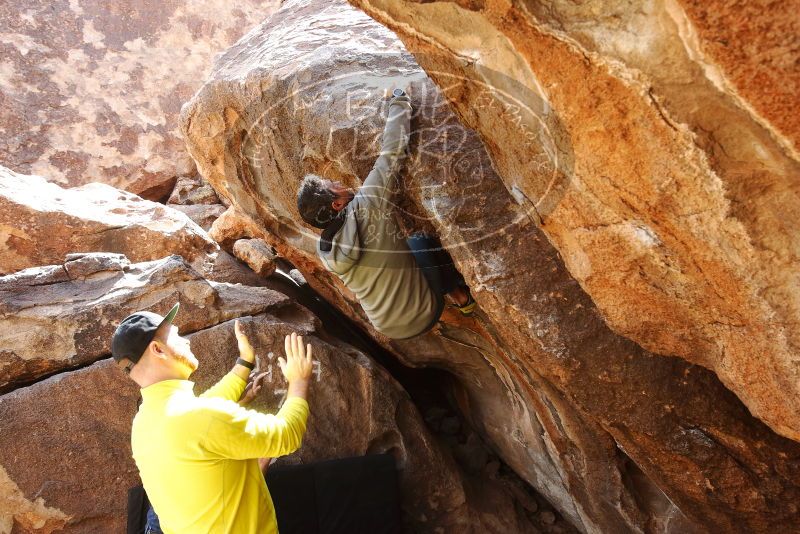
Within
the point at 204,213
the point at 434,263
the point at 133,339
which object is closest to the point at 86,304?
the point at 133,339

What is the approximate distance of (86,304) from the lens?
3.46 metres

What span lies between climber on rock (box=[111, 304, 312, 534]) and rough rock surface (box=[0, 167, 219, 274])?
9.20 ft

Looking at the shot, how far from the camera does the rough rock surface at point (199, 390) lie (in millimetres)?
3029

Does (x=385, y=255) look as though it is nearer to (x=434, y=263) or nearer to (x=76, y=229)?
(x=434, y=263)

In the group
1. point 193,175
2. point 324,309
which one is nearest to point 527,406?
point 324,309

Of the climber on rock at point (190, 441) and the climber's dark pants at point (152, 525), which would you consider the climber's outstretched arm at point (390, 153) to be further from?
the climber's dark pants at point (152, 525)

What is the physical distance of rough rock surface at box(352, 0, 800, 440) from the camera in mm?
1408

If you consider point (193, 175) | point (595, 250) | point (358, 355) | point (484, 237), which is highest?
point (595, 250)

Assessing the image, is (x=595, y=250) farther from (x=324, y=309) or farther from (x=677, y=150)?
(x=324, y=309)

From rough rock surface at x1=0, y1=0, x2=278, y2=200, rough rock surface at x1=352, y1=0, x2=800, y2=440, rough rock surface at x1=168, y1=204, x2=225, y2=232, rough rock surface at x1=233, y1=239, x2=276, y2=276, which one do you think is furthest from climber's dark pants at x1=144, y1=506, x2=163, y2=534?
rough rock surface at x1=0, y1=0, x2=278, y2=200

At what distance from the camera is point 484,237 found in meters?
2.59

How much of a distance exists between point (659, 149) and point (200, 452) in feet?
6.06

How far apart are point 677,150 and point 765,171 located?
233mm

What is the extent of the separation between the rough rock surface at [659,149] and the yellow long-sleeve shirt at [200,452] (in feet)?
4.74
